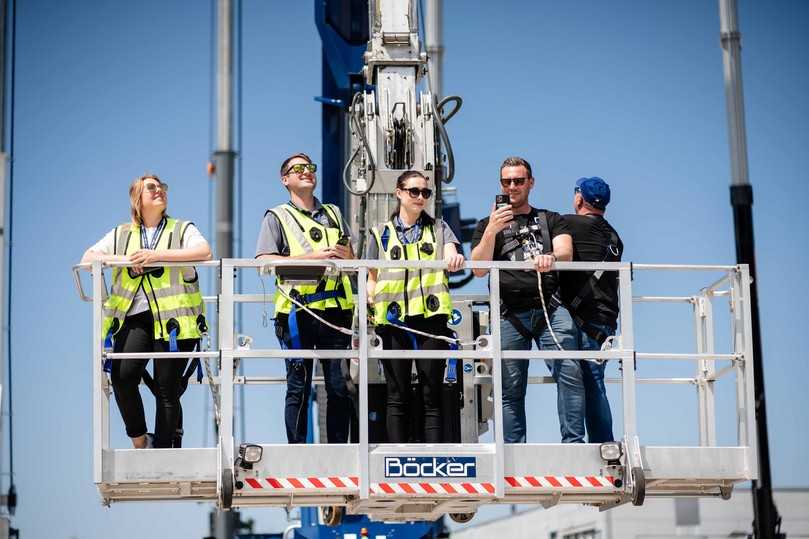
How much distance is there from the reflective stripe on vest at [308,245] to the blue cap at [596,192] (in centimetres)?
190

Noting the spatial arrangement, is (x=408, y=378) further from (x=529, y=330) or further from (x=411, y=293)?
(x=529, y=330)

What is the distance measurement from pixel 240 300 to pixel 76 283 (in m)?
1.20

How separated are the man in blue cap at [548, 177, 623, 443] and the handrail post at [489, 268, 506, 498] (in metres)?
0.61

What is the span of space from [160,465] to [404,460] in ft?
5.57

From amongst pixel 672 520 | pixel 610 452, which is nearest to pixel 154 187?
pixel 610 452

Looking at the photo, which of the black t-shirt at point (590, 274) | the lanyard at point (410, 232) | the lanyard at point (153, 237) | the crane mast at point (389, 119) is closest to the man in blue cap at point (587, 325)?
the black t-shirt at point (590, 274)

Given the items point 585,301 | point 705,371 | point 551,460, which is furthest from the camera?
point 705,371

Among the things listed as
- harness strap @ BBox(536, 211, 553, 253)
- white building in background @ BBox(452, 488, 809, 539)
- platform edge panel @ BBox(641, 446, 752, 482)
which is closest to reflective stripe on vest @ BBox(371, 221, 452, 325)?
harness strap @ BBox(536, 211, 553, 253)

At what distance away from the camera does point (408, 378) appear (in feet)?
36.0

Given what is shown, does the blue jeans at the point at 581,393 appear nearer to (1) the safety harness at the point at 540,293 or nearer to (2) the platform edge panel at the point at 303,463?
(1) the safety harness at the point at 540,293

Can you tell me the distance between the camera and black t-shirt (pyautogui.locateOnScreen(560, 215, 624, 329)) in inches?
445

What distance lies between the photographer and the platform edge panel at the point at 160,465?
Answer: 1071cm

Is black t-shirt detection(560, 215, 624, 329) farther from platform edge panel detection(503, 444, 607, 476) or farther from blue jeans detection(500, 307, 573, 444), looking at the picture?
platform edge panel detection(503, 444, 607, 476)

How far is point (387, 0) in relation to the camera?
13.6 metres
